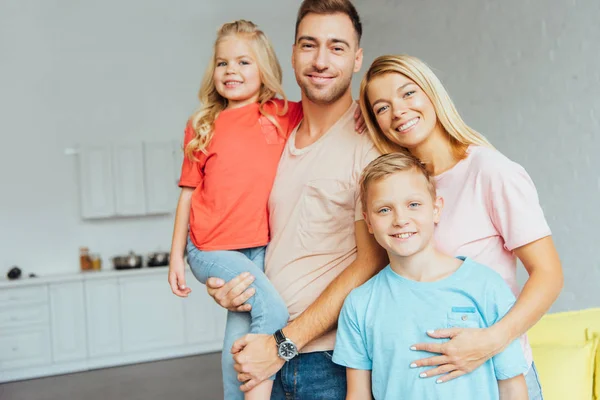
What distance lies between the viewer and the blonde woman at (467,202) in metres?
1.63

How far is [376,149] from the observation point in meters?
1.97

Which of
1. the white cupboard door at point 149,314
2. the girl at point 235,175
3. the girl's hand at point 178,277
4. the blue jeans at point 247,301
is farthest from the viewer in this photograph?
the white cupboard door at point 149,314

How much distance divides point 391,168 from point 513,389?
65cm

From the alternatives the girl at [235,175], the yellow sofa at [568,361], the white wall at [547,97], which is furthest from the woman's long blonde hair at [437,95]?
the white wall at [547,97]

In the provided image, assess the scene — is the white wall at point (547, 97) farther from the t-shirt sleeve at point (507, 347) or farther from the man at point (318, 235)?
the t-shirt sleeve at point (507, 347)

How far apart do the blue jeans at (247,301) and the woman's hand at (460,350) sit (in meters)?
0.51

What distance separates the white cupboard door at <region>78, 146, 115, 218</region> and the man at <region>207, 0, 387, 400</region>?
5.16 metres

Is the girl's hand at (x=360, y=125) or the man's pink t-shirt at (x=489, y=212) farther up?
the girl's hand at (x=360, y=125)

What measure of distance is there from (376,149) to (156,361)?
5.28 metres

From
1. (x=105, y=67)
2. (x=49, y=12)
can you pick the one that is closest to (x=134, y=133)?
(x=105, y=67)

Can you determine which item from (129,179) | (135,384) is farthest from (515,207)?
(129,179)

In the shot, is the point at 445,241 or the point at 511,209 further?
the point at 445,241

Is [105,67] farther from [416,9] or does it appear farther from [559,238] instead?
[559,238]

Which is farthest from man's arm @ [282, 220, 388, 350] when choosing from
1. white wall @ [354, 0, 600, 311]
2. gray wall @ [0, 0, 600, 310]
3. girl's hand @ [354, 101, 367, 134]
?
gray wall @ [0, 0, 600, 310]
